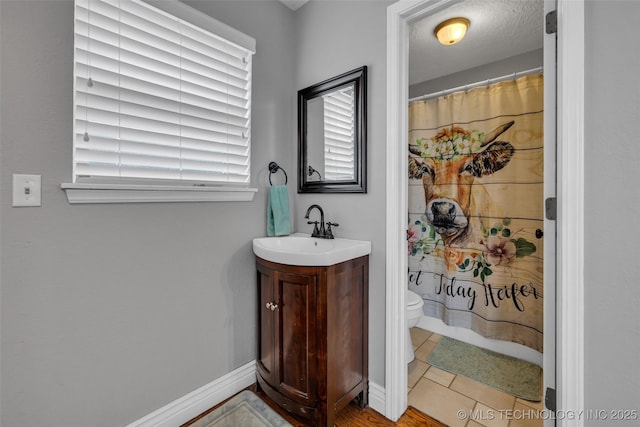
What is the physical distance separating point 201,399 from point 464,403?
4.90 feet

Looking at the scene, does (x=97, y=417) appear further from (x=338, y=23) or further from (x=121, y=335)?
(x=338, y=23)

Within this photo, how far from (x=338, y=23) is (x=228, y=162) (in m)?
1.11

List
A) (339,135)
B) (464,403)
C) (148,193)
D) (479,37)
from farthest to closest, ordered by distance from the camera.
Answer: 1. (479,37)
2. (339,135)
3. (464,403)
4. (148,193)

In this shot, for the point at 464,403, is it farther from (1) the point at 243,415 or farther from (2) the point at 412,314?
(1) the point at 243,415

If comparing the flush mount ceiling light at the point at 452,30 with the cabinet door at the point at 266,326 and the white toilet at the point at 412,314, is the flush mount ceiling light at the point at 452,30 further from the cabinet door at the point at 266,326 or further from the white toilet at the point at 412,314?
the cabinet door at the point at 266,326

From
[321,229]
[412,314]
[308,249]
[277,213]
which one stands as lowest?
[412,314]

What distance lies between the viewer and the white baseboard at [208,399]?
54.3 inches

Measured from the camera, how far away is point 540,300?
6.42 ft

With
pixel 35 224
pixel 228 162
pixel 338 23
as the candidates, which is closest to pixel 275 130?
pixel 228 162

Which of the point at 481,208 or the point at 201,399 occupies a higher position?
the point at 481,208

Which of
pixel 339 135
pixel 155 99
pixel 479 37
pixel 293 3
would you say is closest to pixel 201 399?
pixel 155 99

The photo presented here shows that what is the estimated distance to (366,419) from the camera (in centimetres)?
147

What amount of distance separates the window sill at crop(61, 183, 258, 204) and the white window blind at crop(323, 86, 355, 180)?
52 cm

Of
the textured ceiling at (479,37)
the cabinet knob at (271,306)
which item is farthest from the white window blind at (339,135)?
the cabinet knob at (271,306)
